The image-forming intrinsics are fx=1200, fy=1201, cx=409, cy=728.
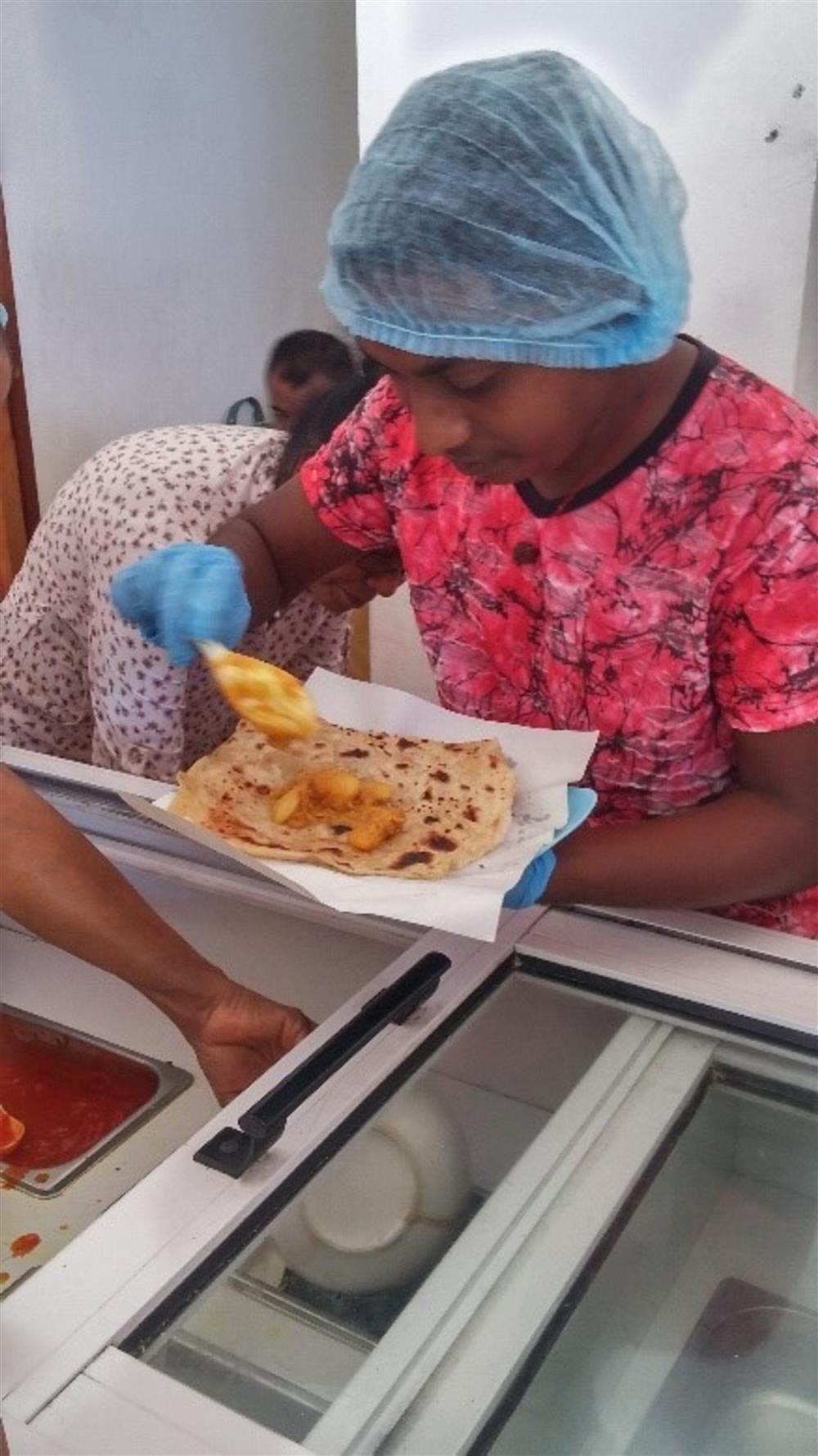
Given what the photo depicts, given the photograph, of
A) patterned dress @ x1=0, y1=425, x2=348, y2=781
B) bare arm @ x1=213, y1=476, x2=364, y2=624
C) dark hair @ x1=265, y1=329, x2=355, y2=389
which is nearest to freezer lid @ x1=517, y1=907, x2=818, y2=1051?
bare arm @ x1=213, y1=476, x2=364, y2=624

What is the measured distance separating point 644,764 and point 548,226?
1.51 feet

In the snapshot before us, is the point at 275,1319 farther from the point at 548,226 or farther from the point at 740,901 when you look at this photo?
the point at 548,226

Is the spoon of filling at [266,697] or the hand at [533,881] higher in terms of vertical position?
the hand at [533,881]

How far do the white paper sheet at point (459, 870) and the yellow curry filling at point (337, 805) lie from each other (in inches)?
2.5

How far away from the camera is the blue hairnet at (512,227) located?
89cm

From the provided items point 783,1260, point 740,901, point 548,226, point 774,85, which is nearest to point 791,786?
point 740,901

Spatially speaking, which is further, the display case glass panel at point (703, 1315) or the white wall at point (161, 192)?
the white wall at point (161, 192)

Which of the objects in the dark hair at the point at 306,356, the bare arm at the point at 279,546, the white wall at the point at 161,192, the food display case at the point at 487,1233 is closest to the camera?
the food display case at the point at 487,1233

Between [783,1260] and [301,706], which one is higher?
[301,706]

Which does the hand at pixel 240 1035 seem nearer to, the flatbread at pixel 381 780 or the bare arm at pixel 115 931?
the bare arm at pixel 115 931

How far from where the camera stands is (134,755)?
156cm

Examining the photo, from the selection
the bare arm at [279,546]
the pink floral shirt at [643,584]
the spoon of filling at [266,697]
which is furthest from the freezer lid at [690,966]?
the bare arm at [279,546]

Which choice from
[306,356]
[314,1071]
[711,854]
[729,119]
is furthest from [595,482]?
[729,119]

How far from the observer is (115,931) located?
3.30ft
